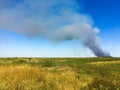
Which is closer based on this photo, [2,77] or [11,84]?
[11,84]

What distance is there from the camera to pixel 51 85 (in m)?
12.7

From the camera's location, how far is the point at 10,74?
14.5 m

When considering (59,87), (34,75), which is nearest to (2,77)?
(34,75)

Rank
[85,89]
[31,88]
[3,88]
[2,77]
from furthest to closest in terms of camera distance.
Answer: [2,77], [85,89], [31,88], [3,88]

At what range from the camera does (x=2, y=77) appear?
44.5 ft

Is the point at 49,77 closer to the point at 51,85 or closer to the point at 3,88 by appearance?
the point at 51,85

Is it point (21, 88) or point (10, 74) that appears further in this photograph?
point (10, 74)

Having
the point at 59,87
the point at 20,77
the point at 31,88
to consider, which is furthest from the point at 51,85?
the point at 20,77

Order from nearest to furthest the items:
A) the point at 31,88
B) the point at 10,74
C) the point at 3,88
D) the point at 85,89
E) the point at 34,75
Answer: the point at 3,88 → the point at 31,88 → the point at 85,89 → the point at 10,74 → the point at 34,75

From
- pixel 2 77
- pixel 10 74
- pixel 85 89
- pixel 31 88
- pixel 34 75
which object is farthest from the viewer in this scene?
pixel 34 75

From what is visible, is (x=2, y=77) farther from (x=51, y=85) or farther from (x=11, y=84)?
(x=51, y=85)

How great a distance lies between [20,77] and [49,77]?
1.98 m

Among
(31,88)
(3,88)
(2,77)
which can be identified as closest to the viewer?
A: (3,88)

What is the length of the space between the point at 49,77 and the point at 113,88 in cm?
433
